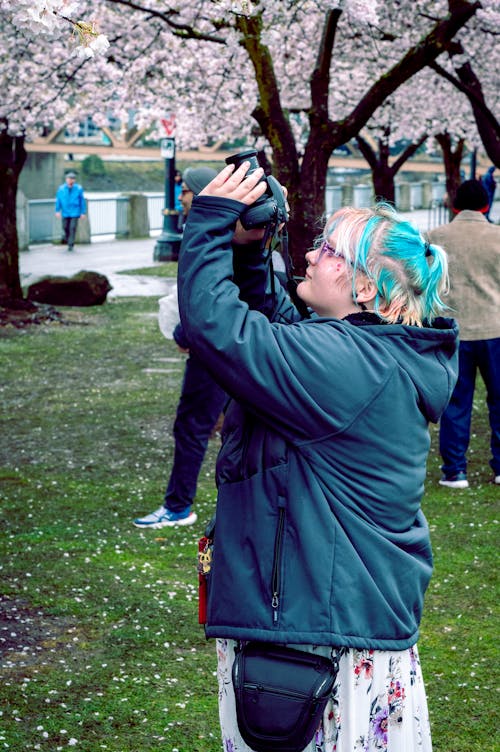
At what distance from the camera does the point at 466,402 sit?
7.68 m

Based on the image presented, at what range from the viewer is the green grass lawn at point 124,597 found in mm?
4301

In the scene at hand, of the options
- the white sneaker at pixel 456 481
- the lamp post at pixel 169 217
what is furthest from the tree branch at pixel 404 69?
the lamp post at pixel 169 217

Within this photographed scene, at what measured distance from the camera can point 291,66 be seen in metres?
16.8

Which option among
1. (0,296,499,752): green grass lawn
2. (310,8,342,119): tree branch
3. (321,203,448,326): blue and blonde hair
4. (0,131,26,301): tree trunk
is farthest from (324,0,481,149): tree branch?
(321,203,448,326): blue and blonde hair

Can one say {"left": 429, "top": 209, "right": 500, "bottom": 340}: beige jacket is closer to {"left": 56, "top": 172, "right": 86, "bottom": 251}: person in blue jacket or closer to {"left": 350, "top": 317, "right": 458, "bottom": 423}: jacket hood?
{"left": 350, "top": 317, "right": 458, "bottom": 423}: jacket hood

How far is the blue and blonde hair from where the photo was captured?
249 centimetres

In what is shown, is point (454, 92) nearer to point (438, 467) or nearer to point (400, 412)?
point (438, 467)

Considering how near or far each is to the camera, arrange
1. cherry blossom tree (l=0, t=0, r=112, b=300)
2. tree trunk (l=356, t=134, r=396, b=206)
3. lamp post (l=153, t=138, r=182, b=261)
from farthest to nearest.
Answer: lamp post (l=153, t=138, r=182, b=261) < tree trunk (l=356, t=134, r=396, b=206) < cherry blossom tree (l=0, t=0, r=112, b=300)

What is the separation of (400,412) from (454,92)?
18.3 m

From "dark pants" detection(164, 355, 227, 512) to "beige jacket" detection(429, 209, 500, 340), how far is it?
1.95m

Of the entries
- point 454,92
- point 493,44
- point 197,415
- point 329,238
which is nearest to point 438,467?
point 197,415

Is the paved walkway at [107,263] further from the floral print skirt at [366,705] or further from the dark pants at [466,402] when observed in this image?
the floral print skirt at [366,705]

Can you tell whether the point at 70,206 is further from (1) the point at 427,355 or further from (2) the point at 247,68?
(1) the point at 427,355

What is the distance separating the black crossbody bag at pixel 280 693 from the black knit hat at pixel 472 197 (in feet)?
18.3
